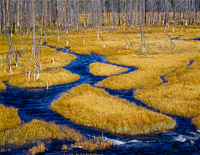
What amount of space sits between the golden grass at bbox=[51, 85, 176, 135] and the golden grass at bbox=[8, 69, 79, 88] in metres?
4.85

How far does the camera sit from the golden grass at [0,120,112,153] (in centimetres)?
1039

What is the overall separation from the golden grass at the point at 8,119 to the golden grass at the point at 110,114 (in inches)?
102

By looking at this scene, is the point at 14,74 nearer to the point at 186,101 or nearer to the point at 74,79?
the point at 74,79

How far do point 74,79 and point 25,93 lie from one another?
20.1 ft

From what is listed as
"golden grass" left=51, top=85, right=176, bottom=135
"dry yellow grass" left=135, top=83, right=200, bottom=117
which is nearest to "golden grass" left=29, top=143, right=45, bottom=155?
→ "golden grass" left=51, top=85, right=176, bottom=135


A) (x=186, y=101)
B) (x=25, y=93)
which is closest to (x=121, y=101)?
(x=186, y=101)

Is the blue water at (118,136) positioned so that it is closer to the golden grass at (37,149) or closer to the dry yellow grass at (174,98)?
the golden grass at (37,149)

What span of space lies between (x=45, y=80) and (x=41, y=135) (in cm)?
1245

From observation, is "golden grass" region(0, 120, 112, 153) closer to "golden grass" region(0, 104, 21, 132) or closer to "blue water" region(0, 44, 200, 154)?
"blue water" region(0, 44, 200, 154)

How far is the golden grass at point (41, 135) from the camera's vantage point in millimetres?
10391

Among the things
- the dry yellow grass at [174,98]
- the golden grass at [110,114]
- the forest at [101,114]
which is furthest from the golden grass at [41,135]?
the dry yellow grass at [174,98]

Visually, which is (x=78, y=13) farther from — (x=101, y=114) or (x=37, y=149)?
(x=37, y=149)

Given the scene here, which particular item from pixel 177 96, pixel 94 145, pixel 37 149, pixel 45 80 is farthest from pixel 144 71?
pixel 37 149

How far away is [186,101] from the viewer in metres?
16.0
